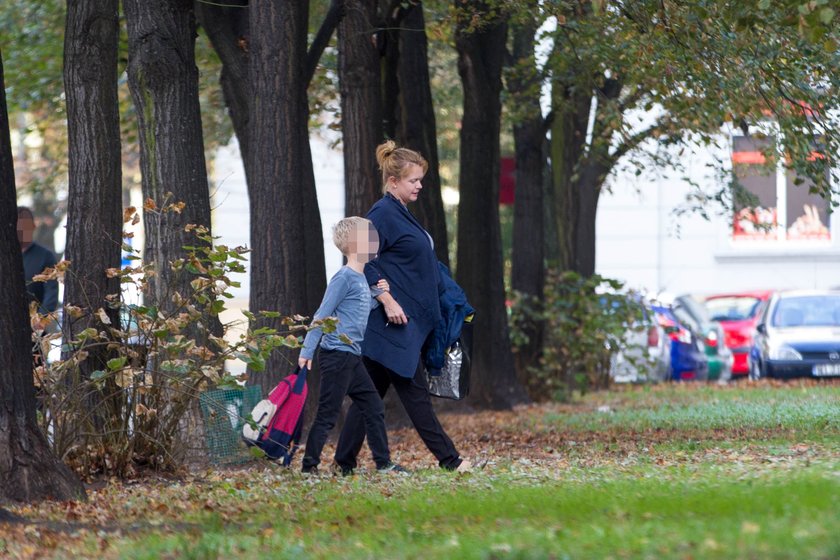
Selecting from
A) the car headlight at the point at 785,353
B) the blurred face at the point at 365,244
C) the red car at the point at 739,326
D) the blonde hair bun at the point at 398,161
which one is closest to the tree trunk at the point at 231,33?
the blonde hair bun at the point at 398,161

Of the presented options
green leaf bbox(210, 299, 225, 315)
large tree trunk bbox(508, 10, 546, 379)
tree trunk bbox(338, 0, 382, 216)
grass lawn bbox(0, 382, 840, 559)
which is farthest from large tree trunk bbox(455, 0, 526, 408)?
green leaf bbox(210, 299, 225, 315)

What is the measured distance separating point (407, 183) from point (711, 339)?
58.0ft

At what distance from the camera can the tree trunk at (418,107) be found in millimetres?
15938

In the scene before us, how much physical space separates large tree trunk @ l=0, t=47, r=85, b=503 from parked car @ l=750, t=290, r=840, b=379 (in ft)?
58.9

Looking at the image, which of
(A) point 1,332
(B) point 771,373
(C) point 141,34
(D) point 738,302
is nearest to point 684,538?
(A) point 1,332

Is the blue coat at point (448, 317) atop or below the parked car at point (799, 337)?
atop

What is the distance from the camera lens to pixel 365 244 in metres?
9.42

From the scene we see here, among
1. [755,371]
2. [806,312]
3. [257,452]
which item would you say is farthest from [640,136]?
[257,452]

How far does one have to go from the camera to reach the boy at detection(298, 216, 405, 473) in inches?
369

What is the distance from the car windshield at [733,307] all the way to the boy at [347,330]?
19.5 metres

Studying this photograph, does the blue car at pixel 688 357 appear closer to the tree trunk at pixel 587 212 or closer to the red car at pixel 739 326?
the red car at pixel 739 326

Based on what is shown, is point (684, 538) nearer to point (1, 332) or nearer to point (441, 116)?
point (1, 332)

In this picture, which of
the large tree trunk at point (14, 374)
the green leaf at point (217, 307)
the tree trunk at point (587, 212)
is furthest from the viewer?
the tree trunk at point (587, 212)

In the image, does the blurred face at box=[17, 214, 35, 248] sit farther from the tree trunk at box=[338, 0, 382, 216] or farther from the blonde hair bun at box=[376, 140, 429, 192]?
the blonde hair bun at box=[376, 140, 429, 192]
